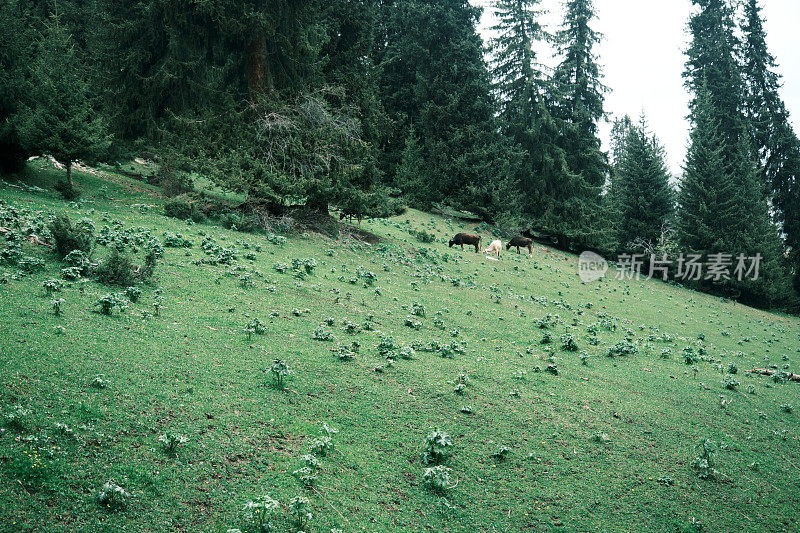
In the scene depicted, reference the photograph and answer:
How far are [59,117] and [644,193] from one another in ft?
145

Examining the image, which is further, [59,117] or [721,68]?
[721,68]

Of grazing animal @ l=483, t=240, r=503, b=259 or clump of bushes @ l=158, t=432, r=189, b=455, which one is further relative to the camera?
grazing animal @ l=483, t=240, r=503, b=259

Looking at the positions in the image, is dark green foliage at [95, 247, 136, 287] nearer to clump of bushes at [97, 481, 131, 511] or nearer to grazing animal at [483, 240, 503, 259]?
clump of bushes at [97, 481, 131, 511]

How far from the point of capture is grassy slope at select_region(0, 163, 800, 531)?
5.34 metres

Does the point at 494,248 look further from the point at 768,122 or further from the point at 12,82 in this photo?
the point at 768,122

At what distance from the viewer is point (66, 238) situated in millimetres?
10328

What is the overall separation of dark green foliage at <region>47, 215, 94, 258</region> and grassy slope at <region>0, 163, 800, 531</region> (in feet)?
1.53

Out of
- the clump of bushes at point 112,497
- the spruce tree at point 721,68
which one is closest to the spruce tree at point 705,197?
the spruce tree at point 721,68

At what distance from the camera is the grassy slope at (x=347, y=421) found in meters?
5.34

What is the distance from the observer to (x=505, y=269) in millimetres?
26297

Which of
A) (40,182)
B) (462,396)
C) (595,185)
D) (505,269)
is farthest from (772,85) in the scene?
(40,182)

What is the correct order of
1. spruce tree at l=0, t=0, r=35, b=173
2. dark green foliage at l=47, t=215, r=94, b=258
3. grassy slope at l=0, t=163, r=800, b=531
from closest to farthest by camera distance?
1. grassy slope at l=0, t=163, r=800, b=531
2. dark green foliage at l=47, t=215, r=94, b=258
3. spruce tree at l=0, t=0, r=35, b=173

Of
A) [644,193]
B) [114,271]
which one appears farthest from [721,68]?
[114,271]

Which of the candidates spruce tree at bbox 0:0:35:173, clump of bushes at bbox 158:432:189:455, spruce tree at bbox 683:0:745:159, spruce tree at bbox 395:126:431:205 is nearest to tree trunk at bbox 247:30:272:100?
spruce tree at bbox 0:0:35:173
